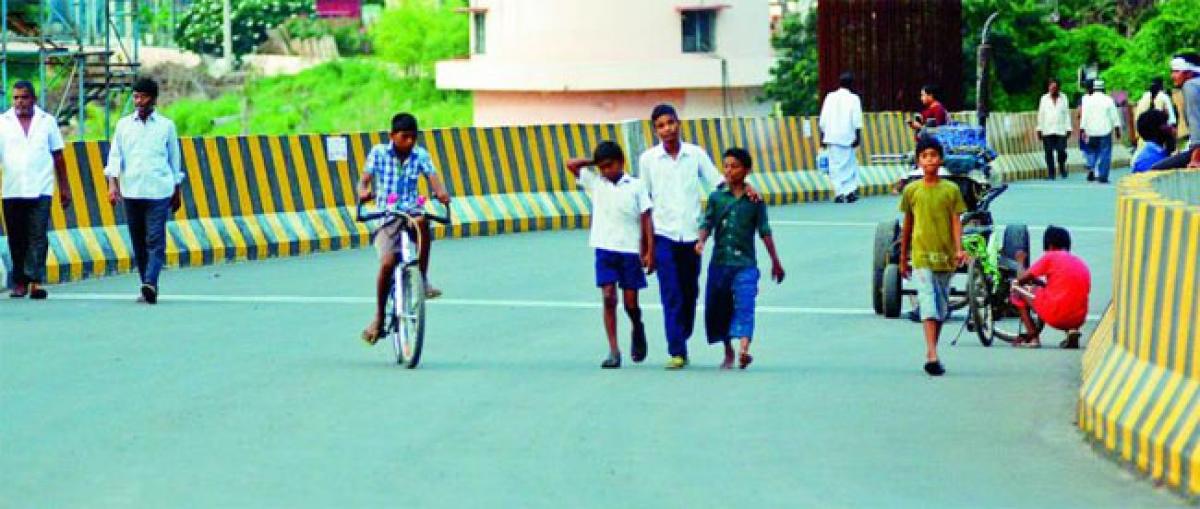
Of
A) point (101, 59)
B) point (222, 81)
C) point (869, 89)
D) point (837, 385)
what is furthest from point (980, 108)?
point (222, 81)

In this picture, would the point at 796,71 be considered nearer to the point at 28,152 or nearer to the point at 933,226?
the point at 28,152

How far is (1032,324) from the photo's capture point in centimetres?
1614

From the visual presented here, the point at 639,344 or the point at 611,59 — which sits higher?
the point at 639,344

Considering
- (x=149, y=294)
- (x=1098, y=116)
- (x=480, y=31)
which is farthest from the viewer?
(x=480, y=31)

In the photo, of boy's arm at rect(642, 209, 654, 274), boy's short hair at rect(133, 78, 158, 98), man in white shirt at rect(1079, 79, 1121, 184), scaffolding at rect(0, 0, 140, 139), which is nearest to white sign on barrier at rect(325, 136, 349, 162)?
boy's short hair at rect(133, 78, 158, 98)

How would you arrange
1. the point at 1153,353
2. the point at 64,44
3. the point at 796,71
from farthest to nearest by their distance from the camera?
the point at 796,71 → the point at 64,44 → the point at 1153,353

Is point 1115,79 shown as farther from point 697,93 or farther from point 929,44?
point 697,93

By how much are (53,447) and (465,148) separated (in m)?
16.3

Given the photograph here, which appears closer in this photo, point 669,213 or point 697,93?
point 669,213

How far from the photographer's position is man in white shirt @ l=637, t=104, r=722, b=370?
48.1 ft

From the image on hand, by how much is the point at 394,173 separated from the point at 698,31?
57.2 meters

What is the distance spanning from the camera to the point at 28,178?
18891mm

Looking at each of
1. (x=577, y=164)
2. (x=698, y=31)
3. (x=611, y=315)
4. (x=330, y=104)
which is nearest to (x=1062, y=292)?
(x=611, y=315)

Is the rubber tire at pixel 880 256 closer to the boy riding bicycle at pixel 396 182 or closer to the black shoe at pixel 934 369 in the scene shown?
the black shoe at pixel 934 369
